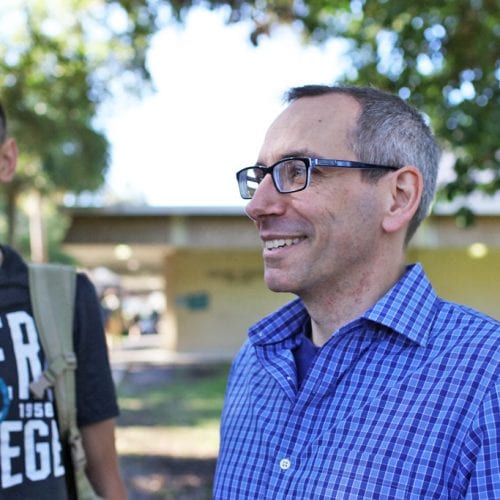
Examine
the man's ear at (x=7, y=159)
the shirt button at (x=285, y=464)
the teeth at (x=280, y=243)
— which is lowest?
the shirt button at (x=285, y=464)

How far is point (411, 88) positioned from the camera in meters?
5.74

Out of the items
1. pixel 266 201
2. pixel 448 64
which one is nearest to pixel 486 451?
pixel 266 201

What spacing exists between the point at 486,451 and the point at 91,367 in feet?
4.21

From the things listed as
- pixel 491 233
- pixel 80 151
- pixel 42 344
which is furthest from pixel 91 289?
pixel 491 233

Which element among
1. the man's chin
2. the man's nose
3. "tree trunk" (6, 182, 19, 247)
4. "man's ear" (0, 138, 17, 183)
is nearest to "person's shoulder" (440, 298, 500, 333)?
the man's chin

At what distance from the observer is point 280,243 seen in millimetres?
1975

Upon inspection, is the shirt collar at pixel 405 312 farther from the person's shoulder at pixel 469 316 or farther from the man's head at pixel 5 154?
the man's head at pixel 5 154

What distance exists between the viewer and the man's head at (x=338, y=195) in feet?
6.33

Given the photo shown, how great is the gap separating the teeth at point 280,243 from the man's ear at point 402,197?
0.25 meters

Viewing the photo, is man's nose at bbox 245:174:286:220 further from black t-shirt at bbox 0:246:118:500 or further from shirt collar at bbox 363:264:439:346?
black t-shirt at bbox 0:246:118:500

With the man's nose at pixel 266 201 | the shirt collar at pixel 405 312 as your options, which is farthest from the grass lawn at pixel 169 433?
the man's nose at pixel 266 201

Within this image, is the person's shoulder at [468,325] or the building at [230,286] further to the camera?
the building at [230,286]

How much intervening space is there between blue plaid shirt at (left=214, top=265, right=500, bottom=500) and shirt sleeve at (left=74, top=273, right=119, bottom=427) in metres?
0.45

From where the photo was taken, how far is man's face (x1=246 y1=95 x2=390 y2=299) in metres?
1.93
